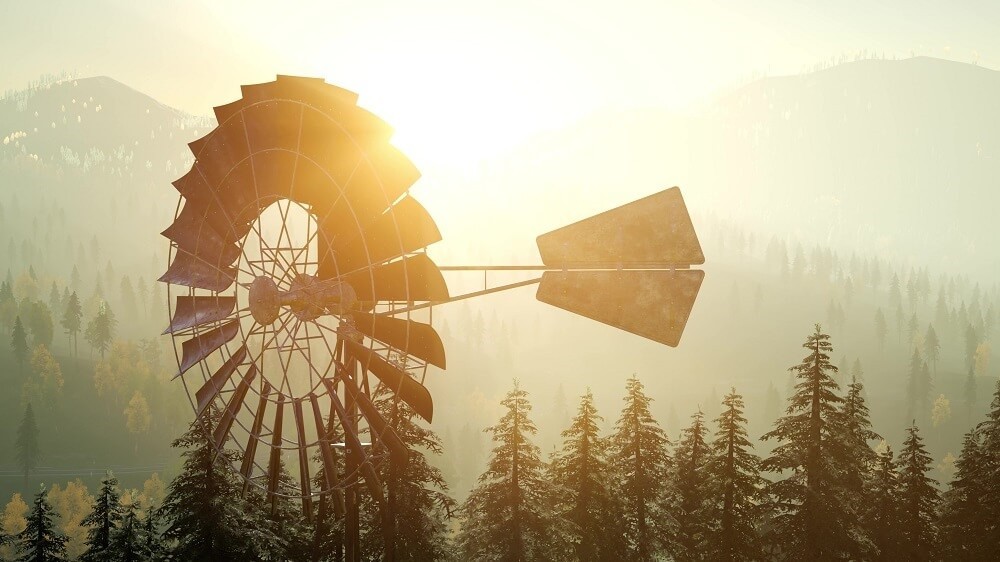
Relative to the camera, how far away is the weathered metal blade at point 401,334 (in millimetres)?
10789

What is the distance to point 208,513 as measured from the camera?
2228cm

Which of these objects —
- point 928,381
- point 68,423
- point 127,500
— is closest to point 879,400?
point 928,381

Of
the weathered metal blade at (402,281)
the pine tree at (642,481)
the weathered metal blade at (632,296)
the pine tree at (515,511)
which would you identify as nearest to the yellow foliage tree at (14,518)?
the pine tree at (515,511)

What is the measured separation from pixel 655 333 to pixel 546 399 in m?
169

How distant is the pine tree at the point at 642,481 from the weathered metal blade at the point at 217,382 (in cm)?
1869

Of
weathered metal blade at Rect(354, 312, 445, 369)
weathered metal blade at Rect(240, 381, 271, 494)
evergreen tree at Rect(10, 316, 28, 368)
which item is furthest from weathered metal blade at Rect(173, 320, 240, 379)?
evergreen tree at Rect(10, 316, 28, 368)

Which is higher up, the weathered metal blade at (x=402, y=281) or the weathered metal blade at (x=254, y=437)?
the weathered metal blade at (x=402, y=281)

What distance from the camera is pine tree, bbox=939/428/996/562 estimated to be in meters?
28.1

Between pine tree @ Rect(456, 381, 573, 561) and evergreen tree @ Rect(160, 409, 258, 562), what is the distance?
25.6 feet

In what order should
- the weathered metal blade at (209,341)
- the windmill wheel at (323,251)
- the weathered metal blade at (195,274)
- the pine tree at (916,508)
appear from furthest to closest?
1. the pine tree at (916,508)
2. the weathered metal blade at (209,341)
3. the weathered metal blade at (195,274)
4. the windmill wheel at (323,251)

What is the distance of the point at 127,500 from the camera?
89.4 m

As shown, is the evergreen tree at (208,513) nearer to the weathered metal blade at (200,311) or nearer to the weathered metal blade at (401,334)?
the weathered metal blade at (200,311)

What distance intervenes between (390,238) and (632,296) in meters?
3.68

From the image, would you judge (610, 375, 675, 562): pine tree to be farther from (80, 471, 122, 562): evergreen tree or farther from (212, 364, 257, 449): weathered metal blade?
(212, 364, 257, 449): weathered metal blade
